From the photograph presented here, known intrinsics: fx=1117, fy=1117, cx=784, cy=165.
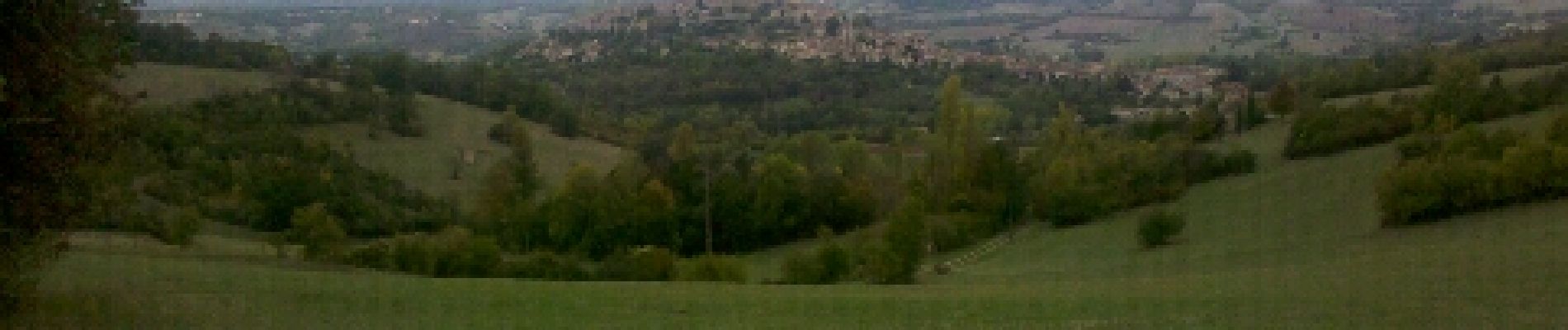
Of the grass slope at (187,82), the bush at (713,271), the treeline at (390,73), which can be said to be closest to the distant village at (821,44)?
the treeline at (390,73)

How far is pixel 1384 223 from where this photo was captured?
34312 mm

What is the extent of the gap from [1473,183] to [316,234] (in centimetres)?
3462

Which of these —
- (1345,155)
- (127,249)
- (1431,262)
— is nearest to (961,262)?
(1345,155)

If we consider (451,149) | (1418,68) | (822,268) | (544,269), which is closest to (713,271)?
(822,268)

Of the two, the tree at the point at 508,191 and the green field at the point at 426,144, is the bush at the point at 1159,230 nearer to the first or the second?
the tree at the point at 508,191

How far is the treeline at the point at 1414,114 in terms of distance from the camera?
54.0 meters

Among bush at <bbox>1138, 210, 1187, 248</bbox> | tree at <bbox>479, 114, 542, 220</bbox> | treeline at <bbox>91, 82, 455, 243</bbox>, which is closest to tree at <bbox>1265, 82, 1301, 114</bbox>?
bush at <bbox>1138, 210, 1187, 248</bbox>

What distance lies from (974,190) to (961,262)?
15356 mm

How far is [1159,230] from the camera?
40.0 metres

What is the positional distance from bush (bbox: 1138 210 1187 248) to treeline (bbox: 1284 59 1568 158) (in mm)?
18910

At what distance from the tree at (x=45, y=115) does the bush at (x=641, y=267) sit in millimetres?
Answer: 19649

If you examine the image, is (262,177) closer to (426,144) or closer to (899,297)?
(426,144)

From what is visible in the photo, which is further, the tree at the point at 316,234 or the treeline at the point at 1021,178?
the treeline at the point at 1021,178

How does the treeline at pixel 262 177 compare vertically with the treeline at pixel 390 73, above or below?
below
